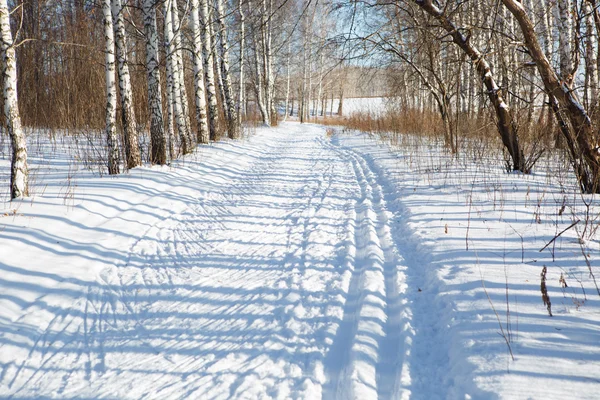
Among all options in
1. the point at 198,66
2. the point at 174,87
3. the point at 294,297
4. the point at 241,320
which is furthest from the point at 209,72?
the point at 241,320

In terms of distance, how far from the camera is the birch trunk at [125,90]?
6.81 metres

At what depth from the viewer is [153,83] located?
7.86 meters

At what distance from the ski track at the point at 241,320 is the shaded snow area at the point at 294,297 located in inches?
0.5

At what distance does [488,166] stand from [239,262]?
6320 millimetres

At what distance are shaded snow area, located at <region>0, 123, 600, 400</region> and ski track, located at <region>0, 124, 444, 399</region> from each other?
0.5 inches

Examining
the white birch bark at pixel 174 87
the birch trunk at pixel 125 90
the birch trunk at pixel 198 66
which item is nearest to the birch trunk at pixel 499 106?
the birch trunk at pixel 125 90

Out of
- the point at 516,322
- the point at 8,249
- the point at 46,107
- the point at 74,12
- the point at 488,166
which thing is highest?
the point at 74,12

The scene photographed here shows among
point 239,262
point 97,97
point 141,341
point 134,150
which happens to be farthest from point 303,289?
point 97,97

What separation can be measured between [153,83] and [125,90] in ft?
3.26

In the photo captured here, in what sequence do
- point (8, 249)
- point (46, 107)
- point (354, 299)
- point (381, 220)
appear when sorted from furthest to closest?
point (46, 107), point (381, 220), point (8, 249), point (354, 299)

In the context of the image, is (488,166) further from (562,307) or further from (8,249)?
(8,249)

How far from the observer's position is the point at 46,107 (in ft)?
47.9

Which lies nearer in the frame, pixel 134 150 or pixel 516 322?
pixel 516 322

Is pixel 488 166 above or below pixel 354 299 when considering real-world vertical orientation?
above
